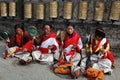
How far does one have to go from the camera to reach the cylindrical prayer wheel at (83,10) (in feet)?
25.5

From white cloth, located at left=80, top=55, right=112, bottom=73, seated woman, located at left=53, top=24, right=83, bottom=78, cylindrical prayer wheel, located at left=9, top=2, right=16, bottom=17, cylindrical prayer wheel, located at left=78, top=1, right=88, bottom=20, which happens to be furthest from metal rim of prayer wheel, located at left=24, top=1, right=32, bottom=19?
white cloth, located at left=80, top=55, right=112, bottom=73

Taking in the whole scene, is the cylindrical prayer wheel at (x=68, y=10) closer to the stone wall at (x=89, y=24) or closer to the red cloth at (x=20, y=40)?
the stone wall at (x=89, y=24)

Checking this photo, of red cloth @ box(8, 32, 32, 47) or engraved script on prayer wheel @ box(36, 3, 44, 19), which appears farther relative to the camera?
engraved script on prayer wheel @ box(36, 3, 44, 19)

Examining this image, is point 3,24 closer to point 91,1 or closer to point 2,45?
point 2,45

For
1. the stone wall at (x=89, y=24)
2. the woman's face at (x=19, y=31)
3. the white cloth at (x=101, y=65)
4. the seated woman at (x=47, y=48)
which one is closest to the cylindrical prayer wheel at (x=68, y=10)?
the stone wall at (x=89, y=24)

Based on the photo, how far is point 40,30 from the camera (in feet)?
27.1

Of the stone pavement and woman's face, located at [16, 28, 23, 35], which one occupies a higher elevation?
woman's face, located at [16, 28, 23, 35]

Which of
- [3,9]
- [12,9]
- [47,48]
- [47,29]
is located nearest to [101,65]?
[47,48]

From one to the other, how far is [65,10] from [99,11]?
0.91 m

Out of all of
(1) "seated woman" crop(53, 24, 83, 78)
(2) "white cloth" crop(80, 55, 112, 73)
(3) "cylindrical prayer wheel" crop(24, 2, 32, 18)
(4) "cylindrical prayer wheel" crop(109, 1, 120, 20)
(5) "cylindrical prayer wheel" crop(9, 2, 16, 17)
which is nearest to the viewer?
(2) "white cloth" crop(80, 55, 112, 73)

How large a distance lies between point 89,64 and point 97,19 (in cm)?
164

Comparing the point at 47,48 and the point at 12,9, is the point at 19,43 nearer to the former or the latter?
the point at 47,48

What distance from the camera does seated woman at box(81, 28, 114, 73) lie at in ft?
21.7

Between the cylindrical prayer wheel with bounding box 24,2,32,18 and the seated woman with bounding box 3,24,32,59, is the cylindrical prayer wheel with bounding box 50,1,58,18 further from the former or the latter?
the seated woman with bounding box 3,24,32,59
